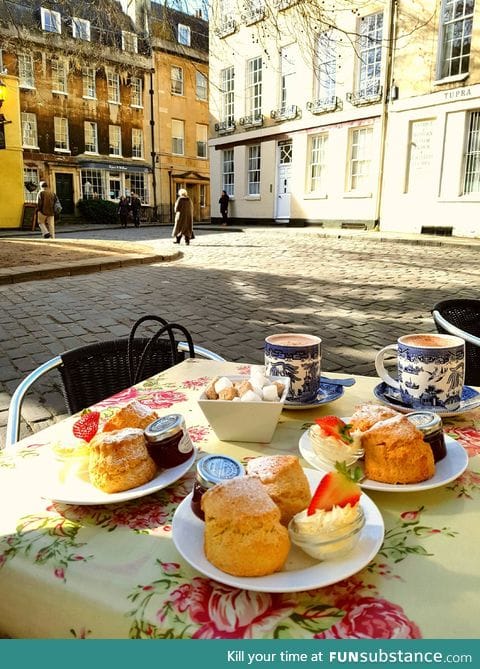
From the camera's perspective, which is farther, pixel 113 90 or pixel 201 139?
pixel 201 139

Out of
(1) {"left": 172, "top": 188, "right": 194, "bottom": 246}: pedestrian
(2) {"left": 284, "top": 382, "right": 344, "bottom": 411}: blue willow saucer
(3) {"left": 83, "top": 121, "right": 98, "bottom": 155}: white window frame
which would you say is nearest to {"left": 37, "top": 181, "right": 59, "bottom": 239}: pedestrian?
(1) {"left": 172, "top": 188, "right": 194, "bottom": 246}: pedestrian

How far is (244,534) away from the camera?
754 mm

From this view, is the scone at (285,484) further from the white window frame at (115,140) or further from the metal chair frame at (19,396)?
the white window frame at (115,140)

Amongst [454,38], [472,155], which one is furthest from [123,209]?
[472,155]

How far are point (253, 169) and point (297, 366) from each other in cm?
2455

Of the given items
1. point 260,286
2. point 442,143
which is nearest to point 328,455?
point 260,286

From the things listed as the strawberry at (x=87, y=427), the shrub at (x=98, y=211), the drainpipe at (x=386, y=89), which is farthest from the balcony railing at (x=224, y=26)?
the shrub at (x=98, y=211)

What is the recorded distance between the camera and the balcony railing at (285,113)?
842 inches

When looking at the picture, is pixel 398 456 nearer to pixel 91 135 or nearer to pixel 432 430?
pixel 432 430

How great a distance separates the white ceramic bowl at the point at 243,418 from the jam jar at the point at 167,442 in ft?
0.33

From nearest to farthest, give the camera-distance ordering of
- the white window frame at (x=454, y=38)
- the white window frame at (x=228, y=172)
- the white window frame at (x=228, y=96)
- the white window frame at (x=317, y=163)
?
the white window frame at (x=454, y=38) → the white window frame at (x=317, y=163) → the white window frame at (x=228, y=96) → the white window frame at (x=228, y=172)

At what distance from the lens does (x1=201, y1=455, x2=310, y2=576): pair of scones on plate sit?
75 centimetres

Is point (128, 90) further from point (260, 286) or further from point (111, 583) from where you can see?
point (111, 583)

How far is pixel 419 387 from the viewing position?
4.37 feet
